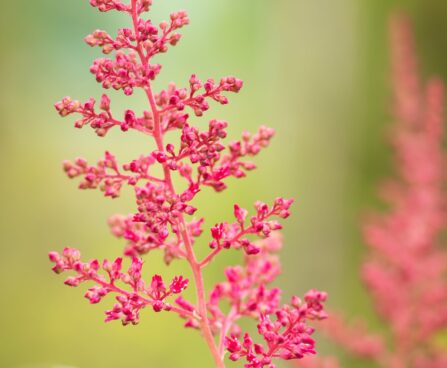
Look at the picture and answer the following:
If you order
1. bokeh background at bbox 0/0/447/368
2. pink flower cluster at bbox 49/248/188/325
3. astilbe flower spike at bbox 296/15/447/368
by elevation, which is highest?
bokeh background at bbox 0/0/447/368

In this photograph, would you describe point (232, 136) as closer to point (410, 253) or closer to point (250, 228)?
point (410, 253)

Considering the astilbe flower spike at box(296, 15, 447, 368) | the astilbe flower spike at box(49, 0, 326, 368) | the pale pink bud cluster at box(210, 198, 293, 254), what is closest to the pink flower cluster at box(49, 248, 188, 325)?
the astilbe flower spike at box(49, 0, 326, 368)

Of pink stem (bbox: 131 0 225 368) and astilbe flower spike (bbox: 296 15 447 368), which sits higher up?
astilbe flower spike (bbox: 296 15 447 368)

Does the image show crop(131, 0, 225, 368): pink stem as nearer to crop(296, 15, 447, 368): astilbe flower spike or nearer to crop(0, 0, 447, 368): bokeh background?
crop(296, 15, 447, 368): astilbe flower spike

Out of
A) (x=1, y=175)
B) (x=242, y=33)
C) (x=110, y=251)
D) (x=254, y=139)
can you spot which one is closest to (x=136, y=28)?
(x=254, y=139)

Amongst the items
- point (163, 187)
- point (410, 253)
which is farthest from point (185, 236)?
point (410, 253)

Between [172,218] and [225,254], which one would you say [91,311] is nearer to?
[225,254]
